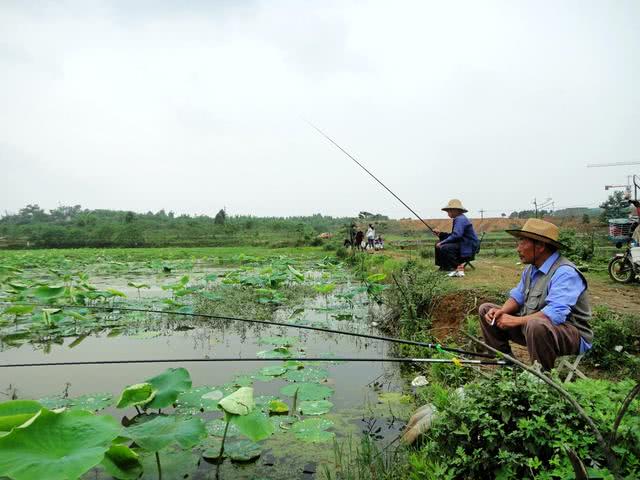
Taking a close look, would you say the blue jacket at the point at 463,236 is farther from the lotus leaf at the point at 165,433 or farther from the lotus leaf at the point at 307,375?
the lotus leaf at the point at 165,433

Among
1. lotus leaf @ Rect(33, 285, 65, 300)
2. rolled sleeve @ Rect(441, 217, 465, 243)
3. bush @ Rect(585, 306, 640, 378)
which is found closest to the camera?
bush @ Rect(585, 306, 640, 378)

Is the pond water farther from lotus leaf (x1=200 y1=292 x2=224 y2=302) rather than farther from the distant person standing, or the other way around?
the distant person standing

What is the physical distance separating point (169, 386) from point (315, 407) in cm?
109

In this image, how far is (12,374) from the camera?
430 cm

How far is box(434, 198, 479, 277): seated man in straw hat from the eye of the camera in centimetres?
633

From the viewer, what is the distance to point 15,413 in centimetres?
214

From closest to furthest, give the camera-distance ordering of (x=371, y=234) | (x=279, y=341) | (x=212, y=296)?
(x=279, y=341) < (x=212, y=296) < (x=371, y=234)

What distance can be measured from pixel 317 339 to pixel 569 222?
18.1m

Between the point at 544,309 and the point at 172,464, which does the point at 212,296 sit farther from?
the point at 544,309

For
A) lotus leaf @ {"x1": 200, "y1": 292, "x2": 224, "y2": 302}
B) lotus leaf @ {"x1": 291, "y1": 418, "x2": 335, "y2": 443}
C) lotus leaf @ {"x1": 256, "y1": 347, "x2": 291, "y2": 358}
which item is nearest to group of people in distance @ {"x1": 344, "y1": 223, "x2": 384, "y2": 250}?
lotus leaf @ {"x1": 200, "y1": 292, "x2": 224, "y2": 302}

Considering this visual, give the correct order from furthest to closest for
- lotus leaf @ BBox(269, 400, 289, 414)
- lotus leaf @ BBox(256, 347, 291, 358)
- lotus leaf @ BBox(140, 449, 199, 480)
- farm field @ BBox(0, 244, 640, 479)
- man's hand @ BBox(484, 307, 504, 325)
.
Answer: lotus leaf @ BBox(256, 347, 291, 358)
lotus leaf @ BBox(269, 400, 289, 414)
man's hand @ BBox(484, 307, 504, 325)
lotus leaf @ BBox(140, 449, 199, 480)
farm field @ BBox(0, 244, 640, 479)

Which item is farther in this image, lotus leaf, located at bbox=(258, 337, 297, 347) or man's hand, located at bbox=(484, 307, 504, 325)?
lotus leaf, located at bbox=(258, 337, 297, 347)

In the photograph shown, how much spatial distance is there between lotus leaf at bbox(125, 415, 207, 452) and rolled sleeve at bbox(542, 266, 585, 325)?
2.08 metres

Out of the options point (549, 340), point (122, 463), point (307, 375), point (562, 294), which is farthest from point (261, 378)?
point (562, 294)
